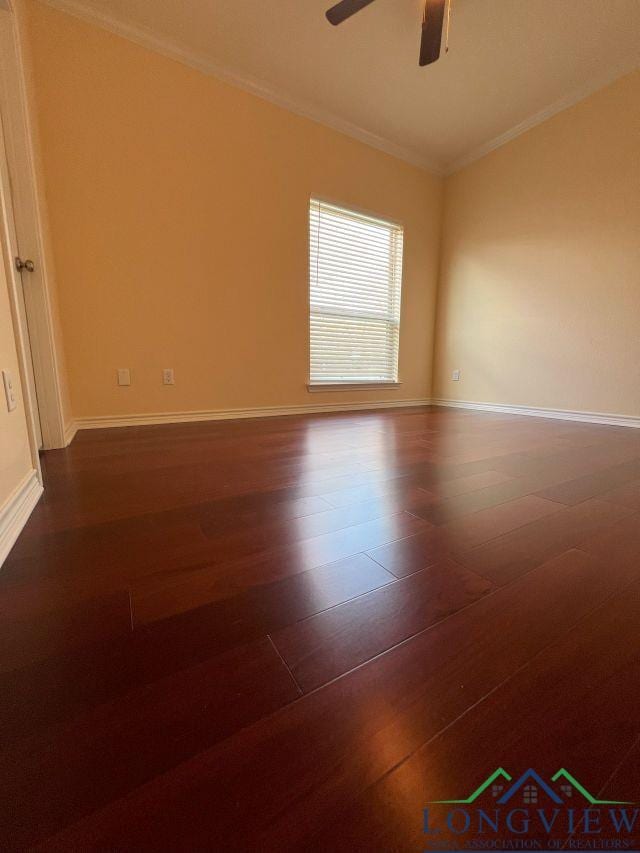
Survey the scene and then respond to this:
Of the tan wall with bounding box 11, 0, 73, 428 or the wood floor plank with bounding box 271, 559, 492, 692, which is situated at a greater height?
the tan wall with bounding box 11, 0, 73, 428

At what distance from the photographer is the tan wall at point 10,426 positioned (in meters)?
0.95

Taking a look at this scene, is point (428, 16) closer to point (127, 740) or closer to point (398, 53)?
point (398, 53)

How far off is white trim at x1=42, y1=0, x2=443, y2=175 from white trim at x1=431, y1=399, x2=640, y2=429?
2.60m

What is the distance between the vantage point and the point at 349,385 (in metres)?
3.41

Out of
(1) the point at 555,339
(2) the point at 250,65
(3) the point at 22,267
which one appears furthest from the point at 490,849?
(2) the point at 250,65

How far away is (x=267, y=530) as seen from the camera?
0.97m

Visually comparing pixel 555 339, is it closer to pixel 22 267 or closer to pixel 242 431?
pixel 242 431

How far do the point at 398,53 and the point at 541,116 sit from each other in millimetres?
1482

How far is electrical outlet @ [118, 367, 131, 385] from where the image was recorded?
237 cm

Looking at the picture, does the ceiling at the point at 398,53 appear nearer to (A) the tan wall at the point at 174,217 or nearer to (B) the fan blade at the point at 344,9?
(A) the tan wall at the point at 174,217

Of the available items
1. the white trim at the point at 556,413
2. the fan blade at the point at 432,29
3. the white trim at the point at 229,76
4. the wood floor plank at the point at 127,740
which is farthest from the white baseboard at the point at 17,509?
the white trim at the point at 556,413

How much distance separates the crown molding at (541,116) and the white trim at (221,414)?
2597 mm

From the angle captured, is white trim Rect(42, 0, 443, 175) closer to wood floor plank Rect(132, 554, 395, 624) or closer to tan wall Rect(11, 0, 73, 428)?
tan wall Rect(11, 0, 73, 428)

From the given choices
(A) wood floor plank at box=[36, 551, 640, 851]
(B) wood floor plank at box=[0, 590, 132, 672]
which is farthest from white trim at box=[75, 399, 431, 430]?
(A) wood floor plank at box=[36, 551, 640, 851]
